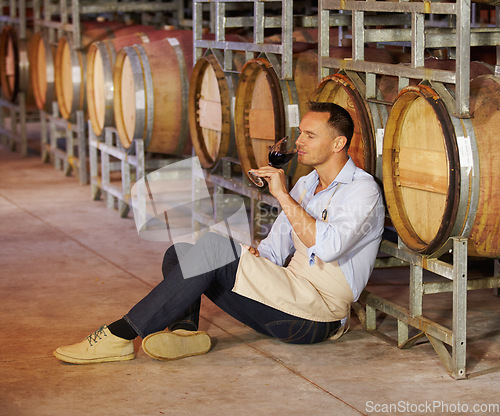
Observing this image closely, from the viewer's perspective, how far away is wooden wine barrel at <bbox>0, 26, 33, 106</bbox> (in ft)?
29.8

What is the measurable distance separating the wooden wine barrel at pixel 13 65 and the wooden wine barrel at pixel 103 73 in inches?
99.4

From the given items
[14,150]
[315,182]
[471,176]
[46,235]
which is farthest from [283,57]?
[14,150]

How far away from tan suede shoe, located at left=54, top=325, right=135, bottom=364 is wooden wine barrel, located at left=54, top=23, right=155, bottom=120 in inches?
173

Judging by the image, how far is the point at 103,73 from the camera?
6445 mm

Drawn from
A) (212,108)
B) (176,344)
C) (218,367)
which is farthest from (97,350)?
(212,108)

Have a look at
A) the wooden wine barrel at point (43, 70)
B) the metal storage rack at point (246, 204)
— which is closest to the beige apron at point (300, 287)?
the metal storage rack at point (246, 204)

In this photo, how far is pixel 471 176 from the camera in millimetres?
3004

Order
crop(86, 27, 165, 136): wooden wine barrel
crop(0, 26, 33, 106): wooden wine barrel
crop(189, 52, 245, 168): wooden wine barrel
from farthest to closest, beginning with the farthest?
crop(0, 26, 33, 106): wooden wine barrel → crop(86, 27, 165, 136): wooden wine barrel → crop(189, 52, 245, 168): wooden wine barrel

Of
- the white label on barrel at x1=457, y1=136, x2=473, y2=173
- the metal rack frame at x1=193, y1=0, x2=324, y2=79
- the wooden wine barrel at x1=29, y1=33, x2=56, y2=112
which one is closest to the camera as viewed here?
the white label on barrel at x1=457, y1=136, x2=473, y2=173

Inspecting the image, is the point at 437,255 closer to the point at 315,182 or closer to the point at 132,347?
the point at 315,182

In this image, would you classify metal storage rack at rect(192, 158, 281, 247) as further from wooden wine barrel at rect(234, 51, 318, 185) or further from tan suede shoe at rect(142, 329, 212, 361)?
tan suede shoe at rect(142, 329, 212, 361)

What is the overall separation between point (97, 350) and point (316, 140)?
118 centimetres

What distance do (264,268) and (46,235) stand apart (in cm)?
283

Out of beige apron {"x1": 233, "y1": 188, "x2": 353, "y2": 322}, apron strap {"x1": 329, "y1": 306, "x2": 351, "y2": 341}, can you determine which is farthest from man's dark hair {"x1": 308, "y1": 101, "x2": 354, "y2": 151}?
apron strap {"x1": 329, "y1": 306, "x2": 351, "y2": 341}
